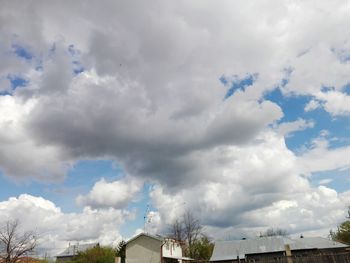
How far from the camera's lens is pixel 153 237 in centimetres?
4922

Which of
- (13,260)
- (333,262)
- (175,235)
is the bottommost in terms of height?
(333,262)

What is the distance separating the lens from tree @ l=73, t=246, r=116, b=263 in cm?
5055

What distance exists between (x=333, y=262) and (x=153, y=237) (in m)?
27.2

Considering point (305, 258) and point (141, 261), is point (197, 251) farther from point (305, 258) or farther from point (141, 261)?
point (305, 258)

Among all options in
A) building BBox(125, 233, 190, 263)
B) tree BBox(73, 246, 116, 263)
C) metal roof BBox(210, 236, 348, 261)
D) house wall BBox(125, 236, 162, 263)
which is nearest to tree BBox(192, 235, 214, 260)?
metal roof BBox(210, 236, 348, 261)

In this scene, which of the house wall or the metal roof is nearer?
the house wall

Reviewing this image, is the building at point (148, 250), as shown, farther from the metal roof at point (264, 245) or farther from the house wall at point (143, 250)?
the metal roof at point (264, 245)

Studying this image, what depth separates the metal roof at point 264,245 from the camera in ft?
174

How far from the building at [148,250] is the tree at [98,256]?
2962 millimetres

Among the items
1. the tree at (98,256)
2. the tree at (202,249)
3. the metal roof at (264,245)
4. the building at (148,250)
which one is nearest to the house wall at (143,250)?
the building at (148,250)

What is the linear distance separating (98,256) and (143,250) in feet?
24.5

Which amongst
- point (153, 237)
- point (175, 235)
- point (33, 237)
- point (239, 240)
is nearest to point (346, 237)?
point (239, 240)

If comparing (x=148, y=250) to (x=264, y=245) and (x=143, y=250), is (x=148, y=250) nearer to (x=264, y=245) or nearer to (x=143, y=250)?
(x=143, y=250)

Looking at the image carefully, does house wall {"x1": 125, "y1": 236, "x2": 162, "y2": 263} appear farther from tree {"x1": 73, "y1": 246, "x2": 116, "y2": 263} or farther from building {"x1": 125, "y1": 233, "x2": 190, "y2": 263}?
tree {"x1": 73, "y1": 246, "x2": 116, "y2": 263}
